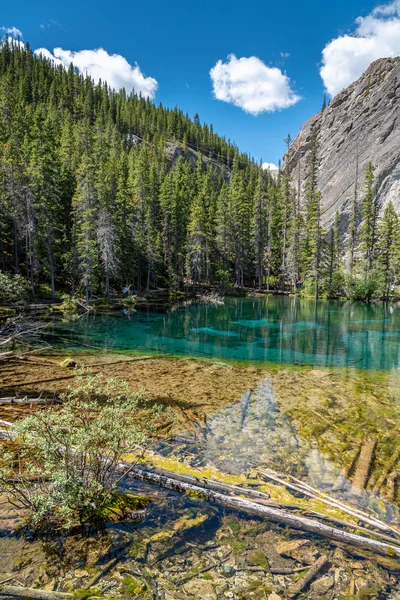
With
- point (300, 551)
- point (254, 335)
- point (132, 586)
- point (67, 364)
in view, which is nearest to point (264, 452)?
point (300, 551)

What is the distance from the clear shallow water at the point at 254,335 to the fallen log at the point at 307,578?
14121 mm

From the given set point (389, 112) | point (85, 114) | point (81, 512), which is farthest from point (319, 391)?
point (85, 114)

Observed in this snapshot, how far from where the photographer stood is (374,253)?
57.5 m

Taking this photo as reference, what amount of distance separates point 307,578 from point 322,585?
0.19 meters

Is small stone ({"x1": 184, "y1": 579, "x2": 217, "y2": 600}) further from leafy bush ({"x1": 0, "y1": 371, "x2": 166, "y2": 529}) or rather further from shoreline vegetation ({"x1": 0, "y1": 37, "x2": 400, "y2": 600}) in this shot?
leafy bush ({"x1": 0, "y1": 371, "x2": 166, "y2": 529})

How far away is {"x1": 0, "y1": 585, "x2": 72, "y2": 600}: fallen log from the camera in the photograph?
3770 millimetres

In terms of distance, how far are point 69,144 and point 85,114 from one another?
54.9 metres

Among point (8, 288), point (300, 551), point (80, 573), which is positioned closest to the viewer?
point (80, 573)

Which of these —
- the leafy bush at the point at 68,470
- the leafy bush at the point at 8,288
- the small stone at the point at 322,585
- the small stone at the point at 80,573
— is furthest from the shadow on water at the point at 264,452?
the leafy bush at the point at 8,288

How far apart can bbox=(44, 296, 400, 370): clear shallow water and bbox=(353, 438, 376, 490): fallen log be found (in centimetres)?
966

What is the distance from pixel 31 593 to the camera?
12.5 ft

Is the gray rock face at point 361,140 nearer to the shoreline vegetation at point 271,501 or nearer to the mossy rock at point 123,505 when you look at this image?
the shoreline vegetation at point 271,501

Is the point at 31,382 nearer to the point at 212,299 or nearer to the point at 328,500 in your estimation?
the point at 328,500

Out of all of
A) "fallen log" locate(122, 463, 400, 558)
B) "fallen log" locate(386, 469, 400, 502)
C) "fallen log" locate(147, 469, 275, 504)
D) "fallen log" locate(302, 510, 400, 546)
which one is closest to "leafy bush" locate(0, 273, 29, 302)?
"fallen log" locate(122, 463, 400, 558)
